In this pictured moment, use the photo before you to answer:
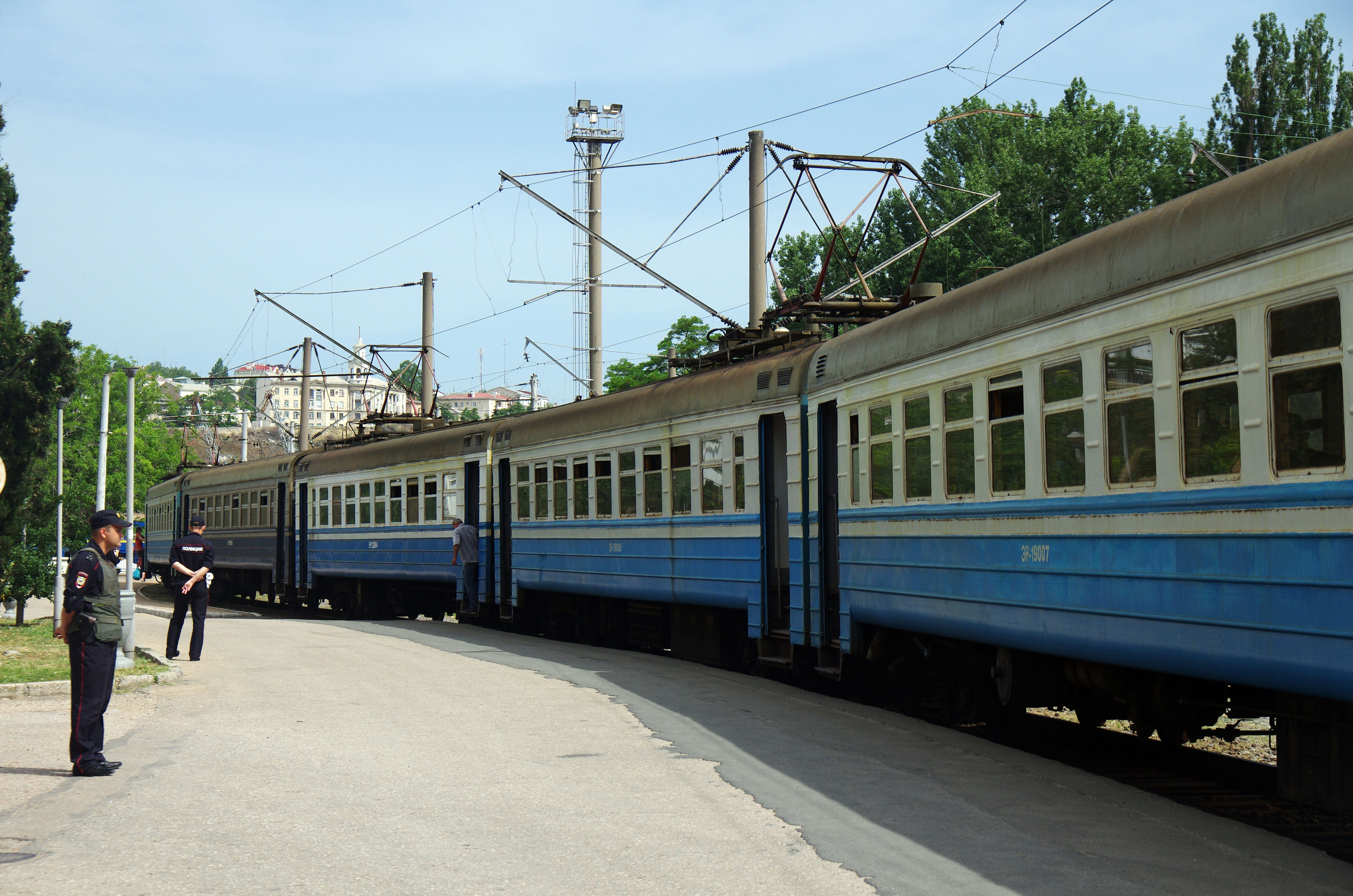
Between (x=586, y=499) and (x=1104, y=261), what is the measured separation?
418 inches

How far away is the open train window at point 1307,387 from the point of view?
602cm

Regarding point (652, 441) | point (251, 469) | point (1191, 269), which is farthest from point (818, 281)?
point (251, 469)

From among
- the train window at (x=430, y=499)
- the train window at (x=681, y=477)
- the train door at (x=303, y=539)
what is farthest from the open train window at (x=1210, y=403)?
the train door at (x=303, y=539)

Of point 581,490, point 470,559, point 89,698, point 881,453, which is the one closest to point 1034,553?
point 881,453

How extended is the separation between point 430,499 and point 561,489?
5655 mm

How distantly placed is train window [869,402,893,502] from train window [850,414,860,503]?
0.21 metres

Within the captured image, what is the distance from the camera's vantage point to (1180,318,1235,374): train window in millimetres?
6730

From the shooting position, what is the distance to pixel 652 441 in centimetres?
1614

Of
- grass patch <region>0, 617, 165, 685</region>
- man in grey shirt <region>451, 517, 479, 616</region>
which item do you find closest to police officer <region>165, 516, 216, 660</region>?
grass patch <region>0, 617, 165, 685</region>

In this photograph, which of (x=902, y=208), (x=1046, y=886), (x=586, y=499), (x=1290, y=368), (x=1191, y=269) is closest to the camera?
(x=1046, y=886)

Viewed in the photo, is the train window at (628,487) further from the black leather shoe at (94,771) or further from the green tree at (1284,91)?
the green tree at (1284,91)

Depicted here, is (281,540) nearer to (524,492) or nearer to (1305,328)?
(524,492)

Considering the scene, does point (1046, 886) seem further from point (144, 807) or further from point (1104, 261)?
point (144, 807)

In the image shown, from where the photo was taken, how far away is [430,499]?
78.1 feet
